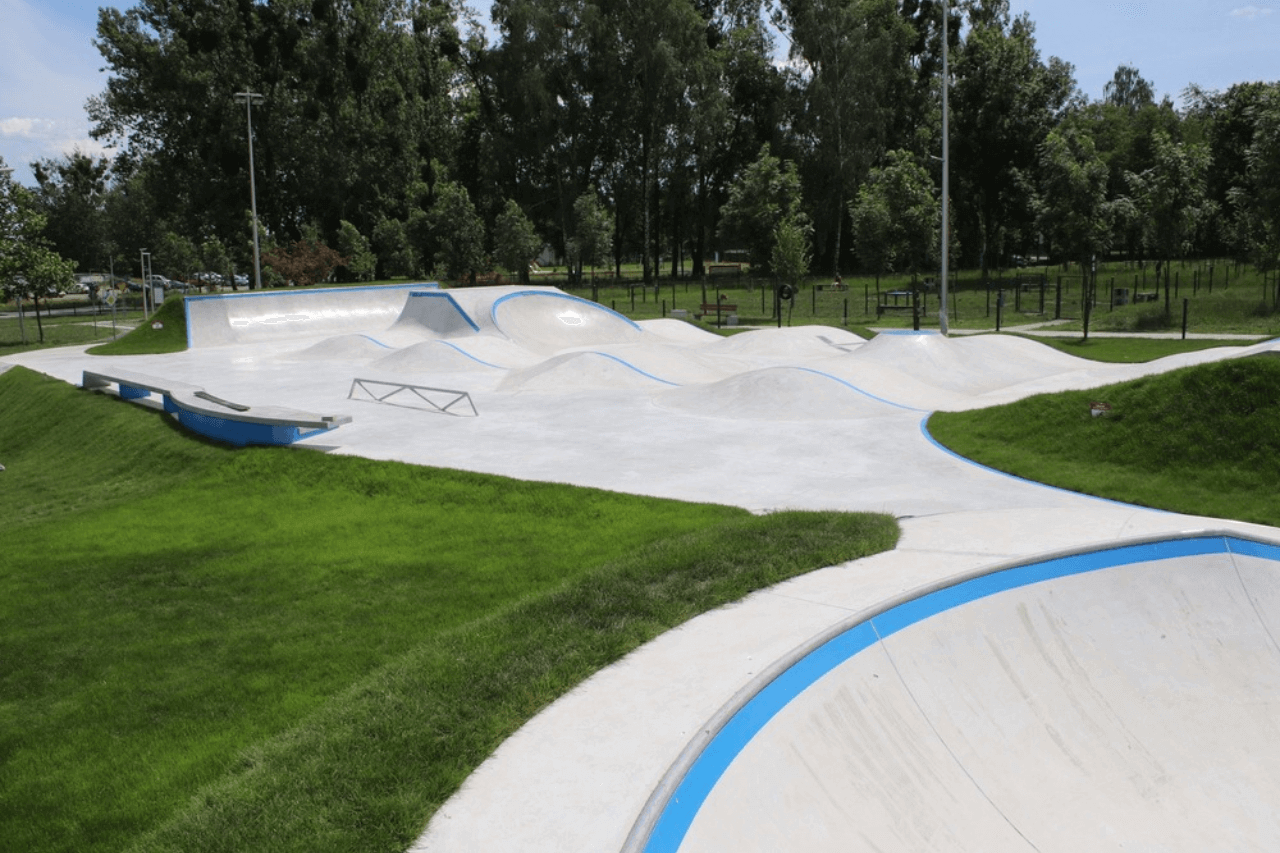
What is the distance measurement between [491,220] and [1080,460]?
53.7 metres

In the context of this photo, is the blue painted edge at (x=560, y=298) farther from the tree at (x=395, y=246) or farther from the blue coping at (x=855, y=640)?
the blue coping at (x=855, y=640)

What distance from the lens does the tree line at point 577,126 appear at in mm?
51719

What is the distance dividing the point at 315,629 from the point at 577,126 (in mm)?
54985

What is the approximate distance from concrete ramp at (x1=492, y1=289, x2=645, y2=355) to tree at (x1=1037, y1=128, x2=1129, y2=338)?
26.4 m

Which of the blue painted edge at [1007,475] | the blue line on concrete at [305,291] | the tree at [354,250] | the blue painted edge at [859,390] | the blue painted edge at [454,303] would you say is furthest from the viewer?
the tree at [354,250]

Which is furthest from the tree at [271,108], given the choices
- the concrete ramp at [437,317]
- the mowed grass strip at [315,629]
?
the mowed grass strip at [315,629]

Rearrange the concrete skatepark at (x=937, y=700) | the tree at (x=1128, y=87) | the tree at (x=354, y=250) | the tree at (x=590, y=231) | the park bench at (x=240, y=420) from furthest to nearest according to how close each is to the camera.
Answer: the tree at (x=1128, y=87), the tree at (x=590, y=231), the tree at (x=354, y=250), the park bench at (x=240, y=420), the concrete skatepark at (x=937, y=700)

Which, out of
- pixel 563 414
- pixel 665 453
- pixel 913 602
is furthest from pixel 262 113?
pixel 913 602

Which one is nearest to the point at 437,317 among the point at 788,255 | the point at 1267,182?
the point at 788,255

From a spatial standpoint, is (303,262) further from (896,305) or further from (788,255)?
(896,305)

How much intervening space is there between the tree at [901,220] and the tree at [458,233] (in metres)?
19.7

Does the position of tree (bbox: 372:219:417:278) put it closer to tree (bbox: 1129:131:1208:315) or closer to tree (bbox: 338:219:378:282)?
tree (bbox: 338:219:378:282)

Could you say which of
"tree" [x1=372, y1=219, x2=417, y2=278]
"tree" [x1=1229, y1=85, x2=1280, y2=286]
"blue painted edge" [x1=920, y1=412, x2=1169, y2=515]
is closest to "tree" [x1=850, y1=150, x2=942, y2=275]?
"tree" [x1=1229, y1=85, x2=1280, y2=286]

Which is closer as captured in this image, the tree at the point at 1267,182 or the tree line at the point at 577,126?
the tree at the point at 1267,182
